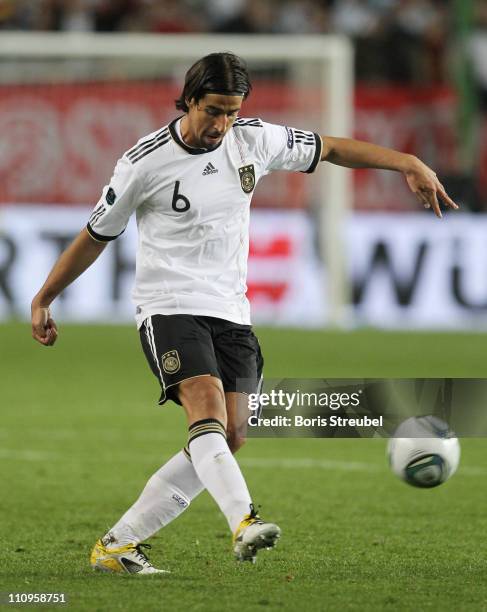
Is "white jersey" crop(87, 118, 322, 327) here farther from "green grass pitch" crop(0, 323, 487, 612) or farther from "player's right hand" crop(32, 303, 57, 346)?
"green grass pitch" crop(0, 323, 487, 612)

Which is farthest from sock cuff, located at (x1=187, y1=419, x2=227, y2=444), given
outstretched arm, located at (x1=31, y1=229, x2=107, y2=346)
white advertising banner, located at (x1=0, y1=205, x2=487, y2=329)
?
white advertising banner, located at (x1=0, y1=205, x2=487, y2=329)

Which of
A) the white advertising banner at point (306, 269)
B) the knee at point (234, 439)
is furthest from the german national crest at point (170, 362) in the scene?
the white advertising banner at point (306, 269)

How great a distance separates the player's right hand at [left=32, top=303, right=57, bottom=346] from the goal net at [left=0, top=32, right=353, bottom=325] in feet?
39.3

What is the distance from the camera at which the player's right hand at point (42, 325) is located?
573cm

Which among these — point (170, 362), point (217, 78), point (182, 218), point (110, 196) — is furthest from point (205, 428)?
point (217, 78)

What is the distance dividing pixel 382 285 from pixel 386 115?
10.3ft

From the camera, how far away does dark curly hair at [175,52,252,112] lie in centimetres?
538

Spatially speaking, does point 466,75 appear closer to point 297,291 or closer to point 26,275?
point 297,291

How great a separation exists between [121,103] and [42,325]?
43.6 feet

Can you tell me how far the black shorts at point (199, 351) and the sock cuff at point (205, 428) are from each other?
0.18 m

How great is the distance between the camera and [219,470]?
17.3 feet

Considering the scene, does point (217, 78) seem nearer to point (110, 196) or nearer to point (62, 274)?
point (110, 196)

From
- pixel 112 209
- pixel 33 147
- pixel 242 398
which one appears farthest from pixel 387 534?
pixel 33 147

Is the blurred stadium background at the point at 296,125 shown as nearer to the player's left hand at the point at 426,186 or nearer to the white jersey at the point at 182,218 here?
the white jersey at the point at 182,218
